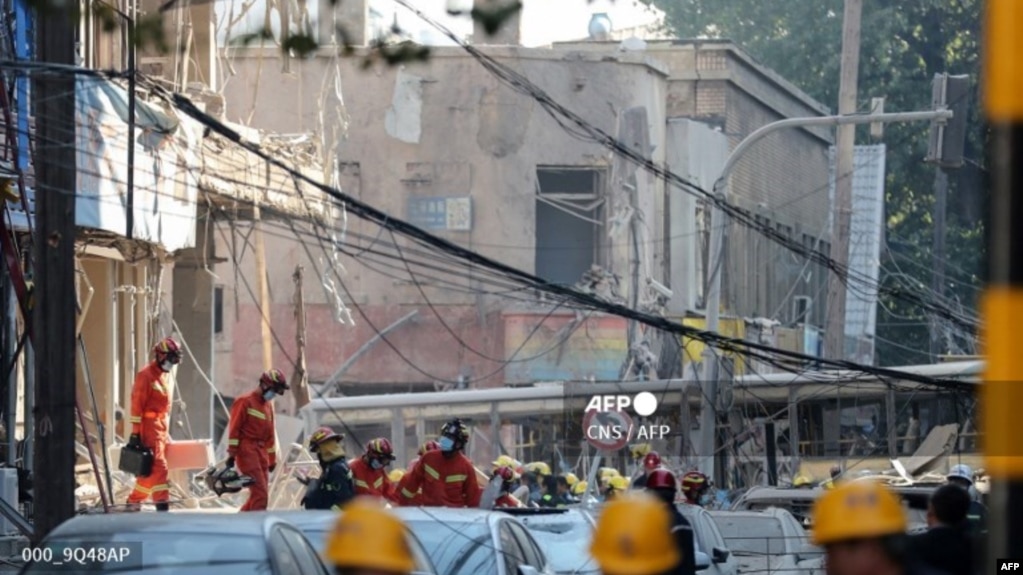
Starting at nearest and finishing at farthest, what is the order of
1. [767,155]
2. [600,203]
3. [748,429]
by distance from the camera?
[748,429]
[600,203]
[767,155]

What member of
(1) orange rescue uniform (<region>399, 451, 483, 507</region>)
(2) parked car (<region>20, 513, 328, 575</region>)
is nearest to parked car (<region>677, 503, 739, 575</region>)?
(1) orange rescue uniform (<region>399, 451, 483, 507</region>)

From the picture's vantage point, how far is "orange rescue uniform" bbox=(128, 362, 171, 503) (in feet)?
51.5

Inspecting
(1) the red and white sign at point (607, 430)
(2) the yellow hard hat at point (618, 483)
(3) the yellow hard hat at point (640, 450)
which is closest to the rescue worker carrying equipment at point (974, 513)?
(2) the yellow hard hat at point (618, 483)

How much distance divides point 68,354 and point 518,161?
25481mm

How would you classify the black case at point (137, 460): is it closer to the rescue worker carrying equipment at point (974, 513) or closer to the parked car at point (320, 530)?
the parked car at point (320, 530)

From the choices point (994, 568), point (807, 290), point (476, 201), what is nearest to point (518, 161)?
point (476, 201)

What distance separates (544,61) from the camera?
3641 cm

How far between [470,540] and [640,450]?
50.5 ft

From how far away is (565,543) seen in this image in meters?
14.2

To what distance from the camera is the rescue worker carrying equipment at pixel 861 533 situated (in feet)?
13.8

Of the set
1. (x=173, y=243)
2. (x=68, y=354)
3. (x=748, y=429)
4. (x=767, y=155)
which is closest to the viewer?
(x=68, y=354)

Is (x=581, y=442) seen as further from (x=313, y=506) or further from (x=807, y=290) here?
(x=807, y=290)

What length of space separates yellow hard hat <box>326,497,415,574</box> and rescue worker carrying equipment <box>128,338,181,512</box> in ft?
37.6

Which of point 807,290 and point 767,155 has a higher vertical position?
point 767,155
